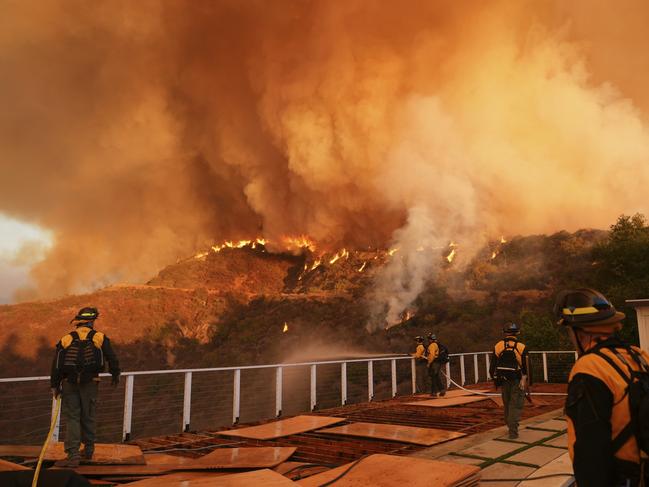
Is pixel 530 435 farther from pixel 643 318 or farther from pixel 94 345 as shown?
pixel 643 318

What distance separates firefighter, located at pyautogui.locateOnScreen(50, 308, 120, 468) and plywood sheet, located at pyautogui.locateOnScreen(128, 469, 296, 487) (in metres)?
1.94

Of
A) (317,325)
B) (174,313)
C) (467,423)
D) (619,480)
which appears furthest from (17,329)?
(619,480)

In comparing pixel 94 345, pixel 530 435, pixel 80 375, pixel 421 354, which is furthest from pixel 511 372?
pixel 80 375

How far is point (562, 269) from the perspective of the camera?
174 ft

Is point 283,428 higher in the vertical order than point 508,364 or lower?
lower

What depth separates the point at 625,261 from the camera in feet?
114

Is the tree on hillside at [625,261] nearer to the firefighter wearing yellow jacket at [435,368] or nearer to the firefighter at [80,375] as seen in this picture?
the firefighter wearing yellow jacket at [435,368]

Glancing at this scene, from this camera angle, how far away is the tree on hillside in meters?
30.4

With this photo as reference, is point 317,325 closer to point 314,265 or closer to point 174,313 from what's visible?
point 174,313

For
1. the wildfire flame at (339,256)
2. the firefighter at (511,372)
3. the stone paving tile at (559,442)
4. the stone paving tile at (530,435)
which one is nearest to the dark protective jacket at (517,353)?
the firefighter at (511,372)

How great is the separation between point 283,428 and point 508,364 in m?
4.09

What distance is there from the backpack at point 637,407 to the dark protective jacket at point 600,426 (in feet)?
0.04

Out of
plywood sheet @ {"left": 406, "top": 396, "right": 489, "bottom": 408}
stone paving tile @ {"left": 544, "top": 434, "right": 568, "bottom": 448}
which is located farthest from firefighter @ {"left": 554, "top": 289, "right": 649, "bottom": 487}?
plywood sheet @ {"left": 406, "top": 396, "right": 489, "bottom": 408}

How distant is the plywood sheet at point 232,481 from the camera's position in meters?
4.00
